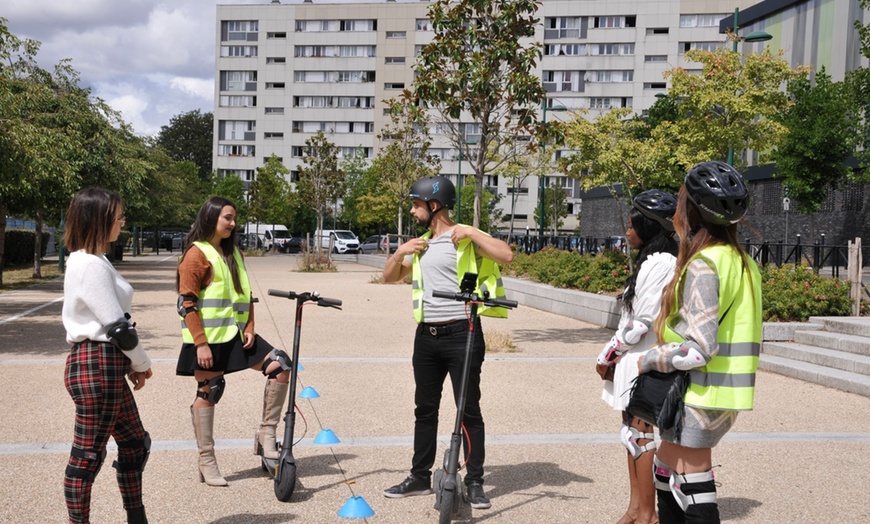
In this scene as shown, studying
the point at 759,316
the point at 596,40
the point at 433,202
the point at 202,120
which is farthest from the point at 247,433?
the point at 202,120

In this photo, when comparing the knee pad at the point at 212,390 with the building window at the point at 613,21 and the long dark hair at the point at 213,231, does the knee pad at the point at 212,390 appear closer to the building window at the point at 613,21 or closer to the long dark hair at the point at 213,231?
the long dark hair at the point at 213,231

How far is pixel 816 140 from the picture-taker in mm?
36250

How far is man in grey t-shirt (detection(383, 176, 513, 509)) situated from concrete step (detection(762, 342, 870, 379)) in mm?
5937

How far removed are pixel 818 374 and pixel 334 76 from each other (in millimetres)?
78610

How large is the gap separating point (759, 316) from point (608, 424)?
421cm

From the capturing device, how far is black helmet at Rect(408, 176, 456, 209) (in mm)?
5043

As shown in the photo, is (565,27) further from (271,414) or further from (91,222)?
(91,222)

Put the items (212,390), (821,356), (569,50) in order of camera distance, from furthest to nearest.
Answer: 1. (569,50)
2. (821,356)
3. (212,390)

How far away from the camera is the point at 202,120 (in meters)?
97.9

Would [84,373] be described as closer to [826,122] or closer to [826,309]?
[826,309]

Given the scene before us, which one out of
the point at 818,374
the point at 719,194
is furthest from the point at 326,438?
the point at 818,374

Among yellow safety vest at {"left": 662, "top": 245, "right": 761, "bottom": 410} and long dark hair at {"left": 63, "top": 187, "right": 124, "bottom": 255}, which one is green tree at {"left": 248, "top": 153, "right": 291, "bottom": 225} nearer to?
long dark hair at {"left": 63, "top": 187, "right": 124, "bottom": 255}

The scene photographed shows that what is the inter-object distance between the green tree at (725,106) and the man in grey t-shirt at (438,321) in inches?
547

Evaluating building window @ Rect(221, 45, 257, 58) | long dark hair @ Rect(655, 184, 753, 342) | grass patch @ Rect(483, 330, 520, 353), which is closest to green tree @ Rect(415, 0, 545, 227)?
grass patch @ Rect(483, 330, 520, 353)
